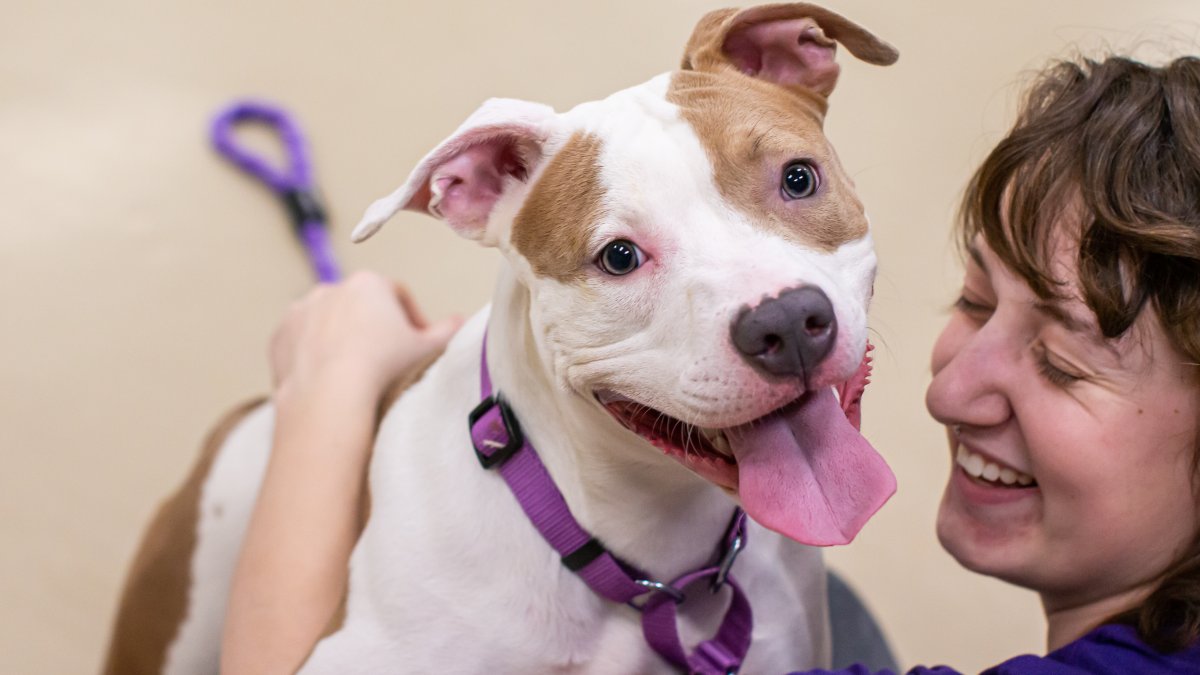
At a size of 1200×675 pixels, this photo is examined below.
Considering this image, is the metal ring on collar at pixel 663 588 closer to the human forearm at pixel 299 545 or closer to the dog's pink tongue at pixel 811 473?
the dog's pink tongue at pixel 811 473

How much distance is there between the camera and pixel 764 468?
1277 mm

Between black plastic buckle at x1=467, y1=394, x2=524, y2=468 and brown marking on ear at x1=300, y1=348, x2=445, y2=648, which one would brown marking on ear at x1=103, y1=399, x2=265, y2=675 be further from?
black plastic buckle at x1=467, y1=394, x2=524, y2=468

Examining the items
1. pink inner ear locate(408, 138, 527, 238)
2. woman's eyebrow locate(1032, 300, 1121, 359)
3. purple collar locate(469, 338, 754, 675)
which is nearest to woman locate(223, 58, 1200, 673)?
woman's eyebrow locate(1032, 300, 1121, 359)

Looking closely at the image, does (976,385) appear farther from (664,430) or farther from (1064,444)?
(664,430)

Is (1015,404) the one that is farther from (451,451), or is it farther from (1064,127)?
(451,451)

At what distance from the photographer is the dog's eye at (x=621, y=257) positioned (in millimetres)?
1284

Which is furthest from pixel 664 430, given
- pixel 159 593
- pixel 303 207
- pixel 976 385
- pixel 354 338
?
pixel 303 207

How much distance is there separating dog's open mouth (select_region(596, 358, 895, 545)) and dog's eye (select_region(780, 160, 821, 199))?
21 cm

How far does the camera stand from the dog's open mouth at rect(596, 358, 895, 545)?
126 cm

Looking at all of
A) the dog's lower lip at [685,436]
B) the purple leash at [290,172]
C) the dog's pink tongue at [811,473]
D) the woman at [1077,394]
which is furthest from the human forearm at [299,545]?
the purple leash at [290,172]

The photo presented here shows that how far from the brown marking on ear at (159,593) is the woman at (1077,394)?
0.32 meters

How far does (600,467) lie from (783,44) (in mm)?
603

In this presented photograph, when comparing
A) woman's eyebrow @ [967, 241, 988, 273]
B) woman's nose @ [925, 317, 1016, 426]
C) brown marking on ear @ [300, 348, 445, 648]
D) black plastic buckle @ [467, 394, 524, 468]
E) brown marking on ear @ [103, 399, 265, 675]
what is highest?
woman's eyebrow @ [967, 241, 988, 273]

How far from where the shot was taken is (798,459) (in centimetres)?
129
